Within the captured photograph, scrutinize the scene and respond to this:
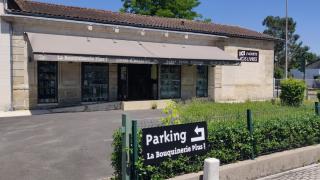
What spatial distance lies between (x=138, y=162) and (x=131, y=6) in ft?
130

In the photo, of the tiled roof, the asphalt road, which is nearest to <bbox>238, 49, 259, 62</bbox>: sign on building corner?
the tiled roof

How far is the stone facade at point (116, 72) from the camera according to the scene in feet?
51.8

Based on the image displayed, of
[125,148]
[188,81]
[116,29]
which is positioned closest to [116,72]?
[116,29]

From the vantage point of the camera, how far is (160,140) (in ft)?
19.9

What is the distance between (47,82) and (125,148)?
39.1 feet

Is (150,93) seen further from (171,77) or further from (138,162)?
(138,162)

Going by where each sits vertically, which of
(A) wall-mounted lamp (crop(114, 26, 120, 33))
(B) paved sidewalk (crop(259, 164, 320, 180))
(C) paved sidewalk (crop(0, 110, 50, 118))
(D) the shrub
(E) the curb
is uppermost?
(A) wall-mounted lamp (crop(114, 26, 120, 33))

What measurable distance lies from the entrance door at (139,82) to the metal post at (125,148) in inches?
539

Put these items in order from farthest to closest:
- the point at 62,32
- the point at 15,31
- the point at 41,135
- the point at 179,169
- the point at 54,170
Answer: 1. the point at 62,32
2. the point at 15,31
3. the point at 41,135
4. the point at 54,170
5. the point at 179,169

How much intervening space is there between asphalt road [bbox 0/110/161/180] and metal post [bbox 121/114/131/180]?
124 centimetres

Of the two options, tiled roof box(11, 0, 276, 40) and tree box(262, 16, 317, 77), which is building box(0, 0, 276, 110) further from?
tree box(262, 16, 317, 77)

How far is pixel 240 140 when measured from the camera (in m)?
7.40

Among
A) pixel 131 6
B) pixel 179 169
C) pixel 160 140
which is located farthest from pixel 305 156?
pixel 131 6

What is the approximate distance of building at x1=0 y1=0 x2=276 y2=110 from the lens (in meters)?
15.5
